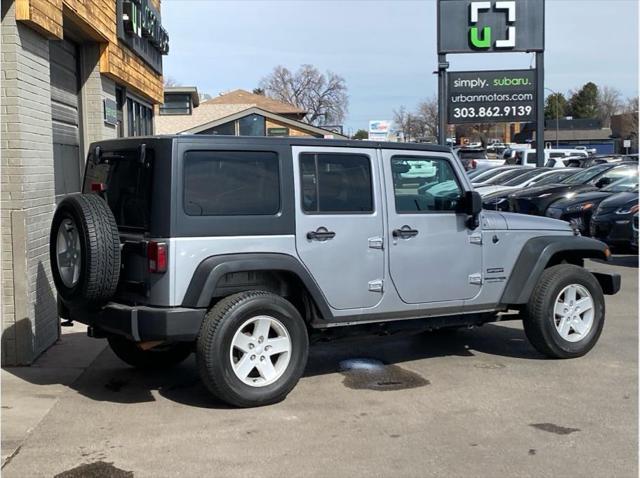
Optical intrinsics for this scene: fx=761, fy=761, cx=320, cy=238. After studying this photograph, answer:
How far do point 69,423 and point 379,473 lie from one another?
86.0 inches

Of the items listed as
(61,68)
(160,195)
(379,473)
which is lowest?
(379,473)

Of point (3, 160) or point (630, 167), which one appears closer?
point (3, 160)

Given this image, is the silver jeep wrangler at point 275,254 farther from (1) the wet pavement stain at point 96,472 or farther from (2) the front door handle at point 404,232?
(1) the wet pavement stain at point 96,472

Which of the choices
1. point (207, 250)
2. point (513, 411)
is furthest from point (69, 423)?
point (513, 411)

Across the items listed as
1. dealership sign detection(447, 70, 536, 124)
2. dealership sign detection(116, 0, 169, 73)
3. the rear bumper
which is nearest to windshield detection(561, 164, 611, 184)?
dealership sign detection(447, 70, 536, 124)

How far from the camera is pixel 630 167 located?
704 inches

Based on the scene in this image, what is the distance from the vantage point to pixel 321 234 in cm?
566

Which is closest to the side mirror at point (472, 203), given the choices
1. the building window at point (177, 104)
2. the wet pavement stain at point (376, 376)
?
the wet pavement stain at point (376, 376)

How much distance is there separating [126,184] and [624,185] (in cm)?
1371

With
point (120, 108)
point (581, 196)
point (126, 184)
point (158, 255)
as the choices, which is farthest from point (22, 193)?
point (581, 196)

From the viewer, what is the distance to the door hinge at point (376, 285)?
233 inches

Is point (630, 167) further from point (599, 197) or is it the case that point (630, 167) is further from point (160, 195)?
point (160, 195)

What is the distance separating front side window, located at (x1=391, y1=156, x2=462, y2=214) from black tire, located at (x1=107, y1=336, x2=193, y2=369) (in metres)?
2.16

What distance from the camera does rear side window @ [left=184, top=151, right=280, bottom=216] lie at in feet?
17.2
